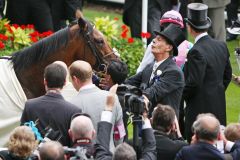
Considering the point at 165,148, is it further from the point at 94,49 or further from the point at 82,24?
the point at 82,24

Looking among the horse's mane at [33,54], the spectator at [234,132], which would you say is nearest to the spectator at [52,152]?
the spectator at [234,132]

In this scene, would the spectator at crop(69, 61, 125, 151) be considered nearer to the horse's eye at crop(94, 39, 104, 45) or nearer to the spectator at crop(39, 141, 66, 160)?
the spectator at crop(39, 141, 66, 160)

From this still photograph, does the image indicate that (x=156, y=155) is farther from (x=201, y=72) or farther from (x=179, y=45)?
(x=179, y=45)

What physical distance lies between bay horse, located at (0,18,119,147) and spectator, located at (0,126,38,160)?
1845mm

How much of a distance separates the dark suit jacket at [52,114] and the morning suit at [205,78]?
2202 mm

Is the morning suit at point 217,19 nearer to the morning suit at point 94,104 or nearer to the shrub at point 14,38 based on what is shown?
the shrub at point 14,38

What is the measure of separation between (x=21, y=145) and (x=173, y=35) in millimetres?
2895

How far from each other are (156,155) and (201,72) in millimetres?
2321

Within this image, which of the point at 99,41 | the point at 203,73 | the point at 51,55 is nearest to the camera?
the point at 51,55

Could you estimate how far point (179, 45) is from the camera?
10641 mm

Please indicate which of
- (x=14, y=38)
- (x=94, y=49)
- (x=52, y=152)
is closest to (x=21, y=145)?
(x=52, y=152)

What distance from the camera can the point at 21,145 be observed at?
7.31m

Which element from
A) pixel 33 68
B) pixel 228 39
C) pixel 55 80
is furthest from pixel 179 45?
pixel 228 39

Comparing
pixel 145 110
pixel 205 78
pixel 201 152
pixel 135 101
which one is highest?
pixel 135 101
